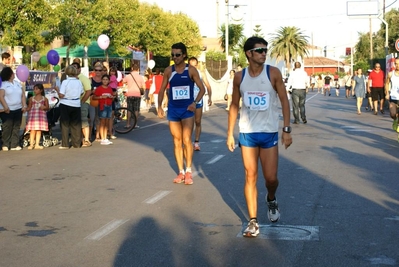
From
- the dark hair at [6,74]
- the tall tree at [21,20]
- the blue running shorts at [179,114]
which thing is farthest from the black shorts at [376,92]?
the blue running shorts at [179,114]

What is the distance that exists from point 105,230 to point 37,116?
339 inches

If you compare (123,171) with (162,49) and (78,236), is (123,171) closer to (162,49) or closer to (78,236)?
(78,236)

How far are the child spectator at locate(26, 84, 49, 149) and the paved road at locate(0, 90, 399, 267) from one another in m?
0.88

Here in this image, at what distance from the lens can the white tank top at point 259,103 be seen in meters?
6.98

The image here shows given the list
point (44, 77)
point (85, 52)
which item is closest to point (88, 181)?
point (44, 77)

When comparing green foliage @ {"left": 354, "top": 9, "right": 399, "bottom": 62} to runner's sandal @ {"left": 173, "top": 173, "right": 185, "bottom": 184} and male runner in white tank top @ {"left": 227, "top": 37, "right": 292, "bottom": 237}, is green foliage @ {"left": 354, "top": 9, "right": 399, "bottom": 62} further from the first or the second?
Result: male runner in white tank top @ {"left": 227, "top": 37, "right": 292, "bottom": 237}

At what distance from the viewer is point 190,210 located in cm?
834

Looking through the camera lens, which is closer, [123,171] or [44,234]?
[44,234]

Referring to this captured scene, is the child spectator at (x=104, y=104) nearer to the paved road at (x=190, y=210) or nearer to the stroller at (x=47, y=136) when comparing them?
the stroller at (x=47, y=136)

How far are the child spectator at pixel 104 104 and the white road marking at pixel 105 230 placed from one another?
8571mm

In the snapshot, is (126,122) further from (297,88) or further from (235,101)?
(235,101)

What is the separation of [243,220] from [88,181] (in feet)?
12.4

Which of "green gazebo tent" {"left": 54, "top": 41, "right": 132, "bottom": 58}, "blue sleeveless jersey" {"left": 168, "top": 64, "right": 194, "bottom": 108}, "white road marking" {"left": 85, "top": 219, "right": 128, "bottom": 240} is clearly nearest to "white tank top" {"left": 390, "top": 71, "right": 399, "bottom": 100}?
"blue sleeveless jersey" {"left": 168, "top": 64, "right": 194, "bottom": 108}

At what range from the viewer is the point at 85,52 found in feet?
114
